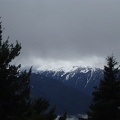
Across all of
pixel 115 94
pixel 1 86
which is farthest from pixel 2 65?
pixel 115 94

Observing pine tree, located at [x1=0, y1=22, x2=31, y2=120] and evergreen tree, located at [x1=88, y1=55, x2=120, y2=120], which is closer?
pine tree, located at [x1=0, y1=22, x2=31, y2=120]

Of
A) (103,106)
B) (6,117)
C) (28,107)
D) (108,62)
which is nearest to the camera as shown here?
(6,117)

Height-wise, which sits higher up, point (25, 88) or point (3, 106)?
point (25, 88)

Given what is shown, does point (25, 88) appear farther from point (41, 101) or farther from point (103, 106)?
point (103, 106)

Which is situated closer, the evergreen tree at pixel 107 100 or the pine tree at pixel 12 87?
the pine tree at pixel 12 87

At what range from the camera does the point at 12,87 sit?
22500 millimetres

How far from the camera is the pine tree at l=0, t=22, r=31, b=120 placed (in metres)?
22.1

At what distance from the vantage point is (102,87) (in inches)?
1161

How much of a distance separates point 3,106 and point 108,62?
12349 mm

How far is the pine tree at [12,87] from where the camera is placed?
22.1 metres

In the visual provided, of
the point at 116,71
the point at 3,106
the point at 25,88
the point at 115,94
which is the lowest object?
the point at 3,106

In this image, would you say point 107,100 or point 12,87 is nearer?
point 12,87

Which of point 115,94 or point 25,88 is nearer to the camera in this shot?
point 25,88

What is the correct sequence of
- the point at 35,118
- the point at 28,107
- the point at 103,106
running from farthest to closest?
the point at 103,106, the point at 28,107, the point at 35,118
